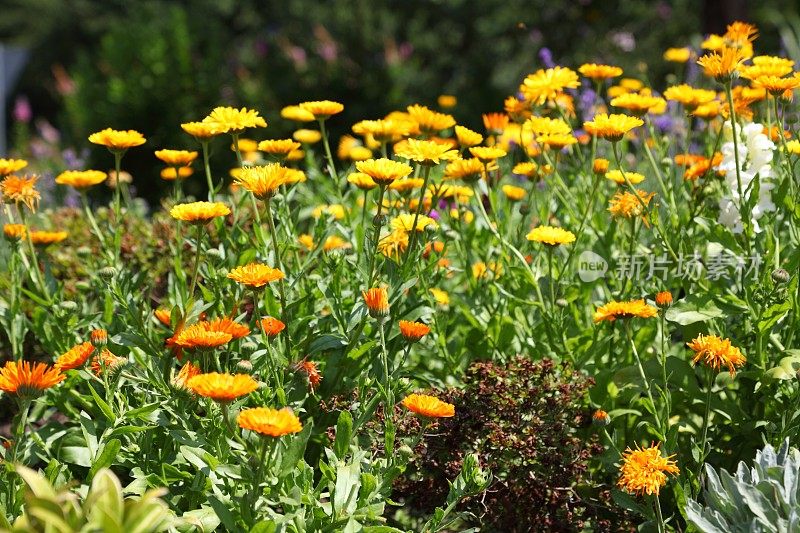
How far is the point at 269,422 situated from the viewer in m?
1.79

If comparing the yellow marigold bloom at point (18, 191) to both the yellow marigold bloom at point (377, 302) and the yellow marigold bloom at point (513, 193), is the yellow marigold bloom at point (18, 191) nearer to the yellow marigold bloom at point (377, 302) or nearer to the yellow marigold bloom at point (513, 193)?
the yellow marigold bloom at point (377, 302)

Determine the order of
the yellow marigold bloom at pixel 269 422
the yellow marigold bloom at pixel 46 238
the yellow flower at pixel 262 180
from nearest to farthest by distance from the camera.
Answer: the yellow marigold bloom at pixel 269 422, the yellow flower at pixel 262 180, the yellow marigold bloom at pixel 46 238

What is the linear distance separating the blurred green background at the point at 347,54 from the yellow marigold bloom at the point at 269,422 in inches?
187

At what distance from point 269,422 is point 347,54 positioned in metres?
8.63

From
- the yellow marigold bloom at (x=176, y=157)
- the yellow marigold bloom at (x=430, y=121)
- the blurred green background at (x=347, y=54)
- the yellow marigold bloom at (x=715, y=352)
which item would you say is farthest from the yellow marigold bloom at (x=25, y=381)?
the blurred green background at (x=347, y=54)

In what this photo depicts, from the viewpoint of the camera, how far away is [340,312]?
103 inches

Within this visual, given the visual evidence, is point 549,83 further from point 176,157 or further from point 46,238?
point 46,238

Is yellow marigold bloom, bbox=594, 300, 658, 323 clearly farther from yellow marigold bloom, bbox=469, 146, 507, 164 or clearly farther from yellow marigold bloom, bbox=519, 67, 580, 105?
yellow marigold bloom, bbox=519, 67, 580, 105

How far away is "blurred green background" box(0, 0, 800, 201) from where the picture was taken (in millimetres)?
8453

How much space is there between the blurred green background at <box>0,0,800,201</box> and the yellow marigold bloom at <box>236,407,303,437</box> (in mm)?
4749

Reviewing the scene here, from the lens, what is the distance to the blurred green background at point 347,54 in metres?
8.45

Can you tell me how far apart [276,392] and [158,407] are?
286 mm

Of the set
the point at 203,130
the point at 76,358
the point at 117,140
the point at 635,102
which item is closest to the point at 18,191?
the point at 117,140

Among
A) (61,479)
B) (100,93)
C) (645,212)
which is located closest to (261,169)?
(61,479)
